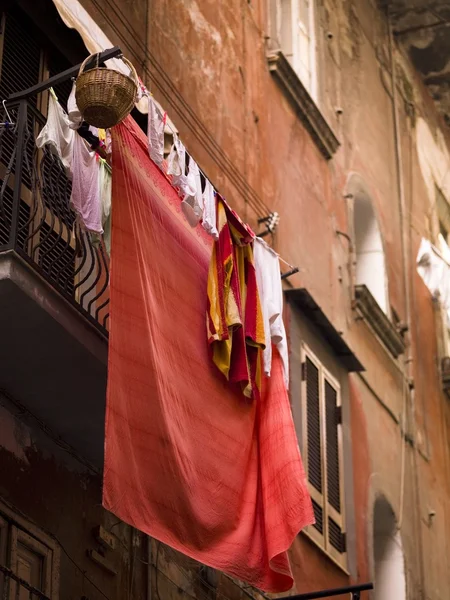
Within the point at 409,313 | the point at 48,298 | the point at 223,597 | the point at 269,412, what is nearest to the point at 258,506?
the point at 269,412

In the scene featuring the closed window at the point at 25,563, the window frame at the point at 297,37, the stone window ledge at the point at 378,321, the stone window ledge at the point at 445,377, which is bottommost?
the closed window at the point at 25,563

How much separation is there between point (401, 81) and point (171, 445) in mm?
11922

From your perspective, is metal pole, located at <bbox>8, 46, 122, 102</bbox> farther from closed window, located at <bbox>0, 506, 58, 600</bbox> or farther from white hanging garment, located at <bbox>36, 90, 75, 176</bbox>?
closed window, located at <bbox>0, 506, 58, 600</bbox>

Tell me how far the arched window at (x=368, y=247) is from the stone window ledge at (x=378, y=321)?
366mm

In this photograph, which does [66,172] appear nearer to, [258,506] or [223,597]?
[258,506]

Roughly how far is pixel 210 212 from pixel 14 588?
3.00m

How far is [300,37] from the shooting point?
1622 centimetres

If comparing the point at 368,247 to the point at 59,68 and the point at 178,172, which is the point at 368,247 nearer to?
the point at 59,68

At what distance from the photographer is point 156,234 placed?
32.2 ft

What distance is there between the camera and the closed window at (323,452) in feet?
43.4

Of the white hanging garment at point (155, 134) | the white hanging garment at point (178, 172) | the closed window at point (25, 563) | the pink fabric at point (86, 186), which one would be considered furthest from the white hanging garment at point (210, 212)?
the closed window at point (25, 563)

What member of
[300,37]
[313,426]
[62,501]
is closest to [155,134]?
[62,501]

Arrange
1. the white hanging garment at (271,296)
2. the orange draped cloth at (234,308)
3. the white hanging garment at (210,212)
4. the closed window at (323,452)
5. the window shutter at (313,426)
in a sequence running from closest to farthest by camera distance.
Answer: the orange draped cloth at (234,308) < the white hanging garment at (210,212) < the white hanging garment at (271,296) < the closed window at (323,452) < the window shutter at (313,426)

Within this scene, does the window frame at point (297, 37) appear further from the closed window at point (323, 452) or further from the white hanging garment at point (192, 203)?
the white hanging garment at point (192, 203)
